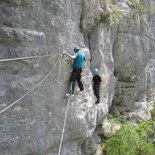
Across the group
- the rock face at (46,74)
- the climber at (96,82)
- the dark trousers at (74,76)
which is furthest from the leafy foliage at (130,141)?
the dark trousers at (74,76)

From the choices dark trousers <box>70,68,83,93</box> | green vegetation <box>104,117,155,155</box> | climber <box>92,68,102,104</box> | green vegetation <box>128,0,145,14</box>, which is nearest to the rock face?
dark trousers <box>70,68,83,93</box>

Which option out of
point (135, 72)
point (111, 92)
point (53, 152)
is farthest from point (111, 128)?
point (53, 152)

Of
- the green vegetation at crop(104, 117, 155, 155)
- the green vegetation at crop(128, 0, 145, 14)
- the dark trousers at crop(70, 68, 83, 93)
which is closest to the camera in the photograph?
the dark trousers at crop(70, 68, 83, 93)

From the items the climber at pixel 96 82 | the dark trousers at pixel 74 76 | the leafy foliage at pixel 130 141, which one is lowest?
the leafy foliage at pixel 130 141

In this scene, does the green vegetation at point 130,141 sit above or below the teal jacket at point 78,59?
below

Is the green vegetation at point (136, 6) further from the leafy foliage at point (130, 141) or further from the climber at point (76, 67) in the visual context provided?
the climber at point (76, 67)

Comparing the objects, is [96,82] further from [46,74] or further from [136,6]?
[136,6]

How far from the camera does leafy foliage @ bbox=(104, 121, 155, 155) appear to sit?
44.8 ft

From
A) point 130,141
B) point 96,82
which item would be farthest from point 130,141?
point 96,82

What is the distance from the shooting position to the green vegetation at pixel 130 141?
13.7 meters

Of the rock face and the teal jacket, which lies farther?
the teal jacket

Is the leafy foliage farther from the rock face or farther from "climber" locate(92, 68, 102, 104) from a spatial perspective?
"climber" locate(92, 68, 102, 104)

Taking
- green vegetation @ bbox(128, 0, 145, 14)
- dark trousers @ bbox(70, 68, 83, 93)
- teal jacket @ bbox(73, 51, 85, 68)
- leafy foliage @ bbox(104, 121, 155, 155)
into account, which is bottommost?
leafy foliage @ bbox(104, 121, 155, 155)

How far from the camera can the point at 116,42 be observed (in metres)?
16.0
